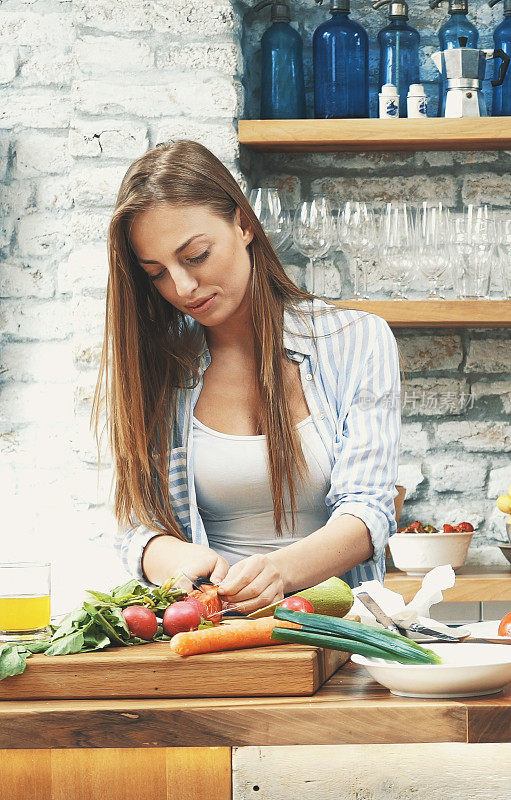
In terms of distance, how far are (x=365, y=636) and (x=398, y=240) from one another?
1807 millimetres

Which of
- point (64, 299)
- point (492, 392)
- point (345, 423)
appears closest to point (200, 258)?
point (345, 423)

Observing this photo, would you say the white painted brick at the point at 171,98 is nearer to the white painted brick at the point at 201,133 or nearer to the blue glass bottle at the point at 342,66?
the white painted brick at the point at 201,133

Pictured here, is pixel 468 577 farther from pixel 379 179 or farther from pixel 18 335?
pixel 18 335

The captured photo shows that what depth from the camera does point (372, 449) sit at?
174 cm

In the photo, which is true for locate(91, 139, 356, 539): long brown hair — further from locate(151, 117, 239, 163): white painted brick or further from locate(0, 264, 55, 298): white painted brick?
locate(0, 264, 55, 298): white painted brick

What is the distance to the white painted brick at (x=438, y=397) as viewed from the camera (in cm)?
297

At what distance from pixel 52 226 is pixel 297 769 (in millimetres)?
2244

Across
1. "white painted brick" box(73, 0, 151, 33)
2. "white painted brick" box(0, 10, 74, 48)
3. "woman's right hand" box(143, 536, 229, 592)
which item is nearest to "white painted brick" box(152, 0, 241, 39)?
"white painted brick" box(73, 0, 151, 33)

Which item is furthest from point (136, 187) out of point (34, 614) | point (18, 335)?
point (18, 335)

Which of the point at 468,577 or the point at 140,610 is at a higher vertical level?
the point at 140,610

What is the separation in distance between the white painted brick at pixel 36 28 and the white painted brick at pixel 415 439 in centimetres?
156

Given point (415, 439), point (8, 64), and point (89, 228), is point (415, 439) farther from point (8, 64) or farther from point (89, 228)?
point (8, 64)

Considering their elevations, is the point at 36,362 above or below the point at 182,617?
above

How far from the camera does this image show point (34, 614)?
1323 millimetres
